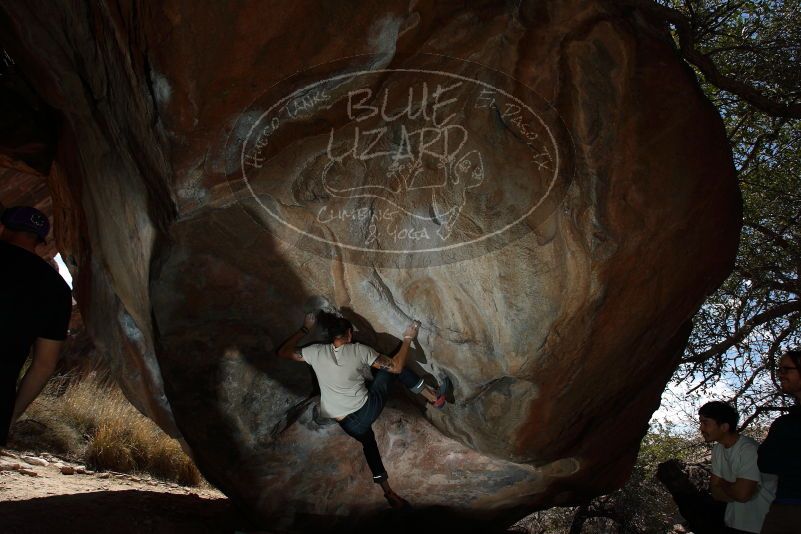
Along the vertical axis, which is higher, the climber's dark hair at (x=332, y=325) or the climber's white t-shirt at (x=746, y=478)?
the climber's dark hair at (x=332, y=325)

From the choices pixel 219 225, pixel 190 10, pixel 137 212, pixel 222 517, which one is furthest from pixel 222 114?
pixel 222 517

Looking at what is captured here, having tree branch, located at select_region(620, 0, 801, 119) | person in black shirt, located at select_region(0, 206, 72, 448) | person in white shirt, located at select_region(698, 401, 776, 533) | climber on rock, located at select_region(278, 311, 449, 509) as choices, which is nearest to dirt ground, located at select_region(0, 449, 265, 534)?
climber on rock, located at select_region(278, 311, 449, 509)

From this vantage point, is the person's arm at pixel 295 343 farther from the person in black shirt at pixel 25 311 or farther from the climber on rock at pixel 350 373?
the person in black shirt at pixel 25 311

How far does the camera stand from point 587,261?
3.38 m

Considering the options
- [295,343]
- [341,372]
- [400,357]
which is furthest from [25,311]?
[400,357]

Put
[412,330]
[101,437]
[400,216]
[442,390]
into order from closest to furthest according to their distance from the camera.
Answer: [400,216]
[412,330]
[442,390]
[101,437]

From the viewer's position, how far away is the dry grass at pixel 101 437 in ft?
22.2

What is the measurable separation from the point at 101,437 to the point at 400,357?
13.8 ft

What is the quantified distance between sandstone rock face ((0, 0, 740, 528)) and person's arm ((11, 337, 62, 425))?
98cm

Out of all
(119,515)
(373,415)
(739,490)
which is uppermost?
(373,415)

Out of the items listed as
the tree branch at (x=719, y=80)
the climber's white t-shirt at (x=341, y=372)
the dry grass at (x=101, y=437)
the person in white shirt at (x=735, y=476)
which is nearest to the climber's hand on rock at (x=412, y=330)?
the climber's white t-shirt at (x=341, y=372)

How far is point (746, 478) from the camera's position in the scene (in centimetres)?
322

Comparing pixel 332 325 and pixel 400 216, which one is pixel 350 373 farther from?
pixel 400 216

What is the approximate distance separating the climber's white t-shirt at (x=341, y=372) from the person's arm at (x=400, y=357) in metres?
0.04
